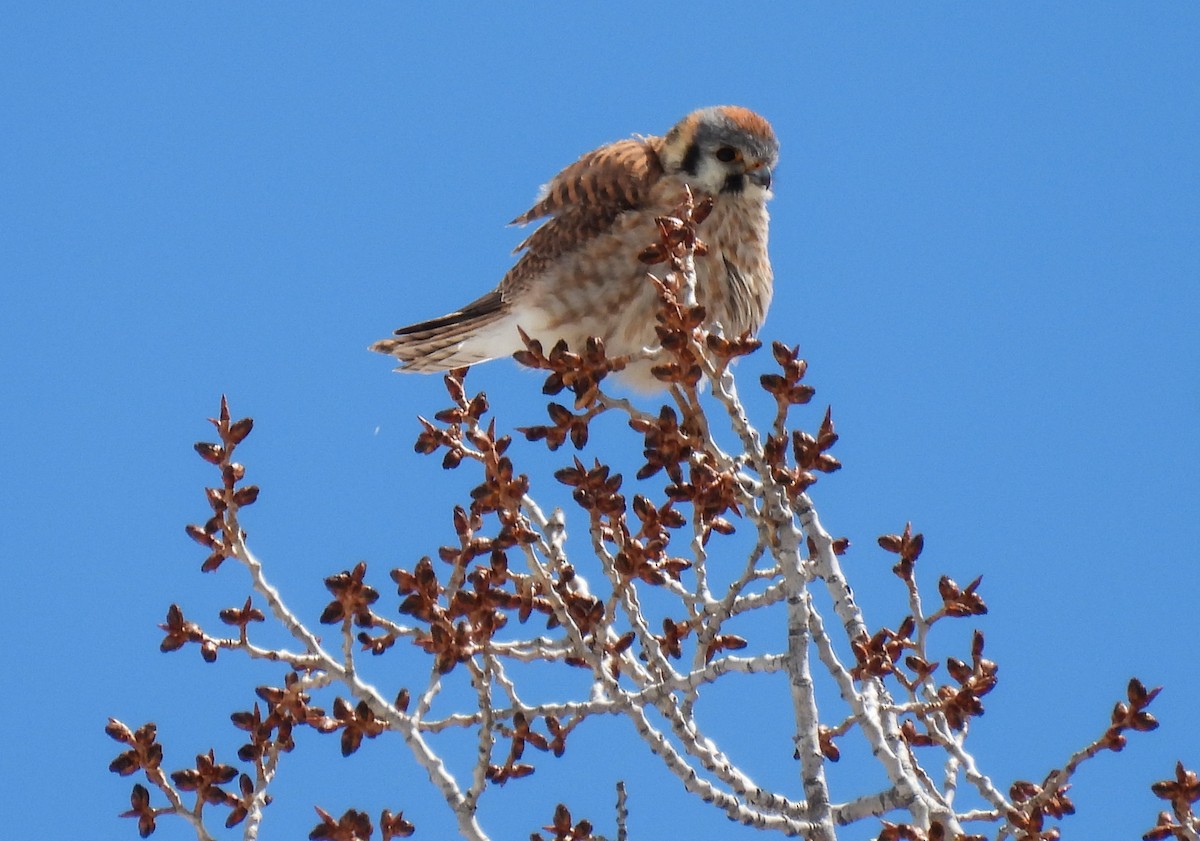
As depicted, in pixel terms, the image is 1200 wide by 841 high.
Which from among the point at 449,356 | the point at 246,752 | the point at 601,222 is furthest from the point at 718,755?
the point at 449,356

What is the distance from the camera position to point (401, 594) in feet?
6.98

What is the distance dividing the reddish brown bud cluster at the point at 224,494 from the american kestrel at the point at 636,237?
75.4 inches

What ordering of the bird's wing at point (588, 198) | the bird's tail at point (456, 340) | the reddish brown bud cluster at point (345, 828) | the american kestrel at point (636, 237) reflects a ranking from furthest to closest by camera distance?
the bird's tail at point (456, 340)
the bird's wing at point (588, 198)
the american kestrel at point (636, 237)
the reddish brown bud cluster at point (345, 828)

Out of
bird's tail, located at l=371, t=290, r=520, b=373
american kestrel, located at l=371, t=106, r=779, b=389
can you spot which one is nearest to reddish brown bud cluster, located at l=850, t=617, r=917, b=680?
american kestrel, located at l=371, t=106, r=779, b=389

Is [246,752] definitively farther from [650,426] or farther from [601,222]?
[601,222]

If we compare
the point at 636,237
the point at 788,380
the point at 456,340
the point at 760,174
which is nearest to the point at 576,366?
the point at 788,380

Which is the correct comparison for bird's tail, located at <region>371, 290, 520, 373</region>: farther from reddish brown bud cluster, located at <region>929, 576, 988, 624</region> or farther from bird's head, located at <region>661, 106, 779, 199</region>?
reddish brown bud cluster, located at <region>929, 576, 988, 624</region>

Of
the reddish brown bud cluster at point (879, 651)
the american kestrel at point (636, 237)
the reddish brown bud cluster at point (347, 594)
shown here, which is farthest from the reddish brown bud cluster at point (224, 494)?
the american kestrel at point (636, 237)

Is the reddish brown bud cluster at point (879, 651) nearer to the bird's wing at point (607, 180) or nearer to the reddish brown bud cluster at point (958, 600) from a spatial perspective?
the reddish brown bud cluster at point (958, 600)

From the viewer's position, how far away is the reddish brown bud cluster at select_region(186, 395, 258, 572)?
2.30m

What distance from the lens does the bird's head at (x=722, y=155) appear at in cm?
443

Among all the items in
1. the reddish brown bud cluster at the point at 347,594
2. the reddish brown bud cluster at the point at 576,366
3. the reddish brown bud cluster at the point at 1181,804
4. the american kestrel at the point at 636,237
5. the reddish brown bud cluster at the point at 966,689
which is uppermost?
the american kestrel at the point at 636,237

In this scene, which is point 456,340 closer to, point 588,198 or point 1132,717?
point 588,198

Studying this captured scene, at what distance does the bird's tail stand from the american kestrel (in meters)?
0.02
